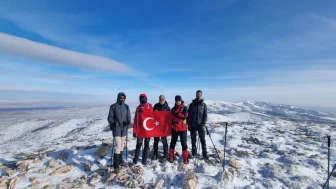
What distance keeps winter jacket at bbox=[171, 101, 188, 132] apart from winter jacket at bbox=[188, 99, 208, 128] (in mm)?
556

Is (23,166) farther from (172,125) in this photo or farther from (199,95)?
(199,95)

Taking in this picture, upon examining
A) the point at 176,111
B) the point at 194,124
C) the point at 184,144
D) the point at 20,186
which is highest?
the point at 176,111

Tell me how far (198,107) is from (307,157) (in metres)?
6.68

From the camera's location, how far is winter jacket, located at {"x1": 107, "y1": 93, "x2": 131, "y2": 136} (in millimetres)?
8117

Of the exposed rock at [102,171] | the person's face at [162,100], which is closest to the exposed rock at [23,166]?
the exposed rock at [102,171]

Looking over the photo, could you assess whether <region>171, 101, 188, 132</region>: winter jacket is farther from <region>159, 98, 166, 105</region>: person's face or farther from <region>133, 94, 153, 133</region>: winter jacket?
<region>133, 94, 153, 133</region>: winter jacket

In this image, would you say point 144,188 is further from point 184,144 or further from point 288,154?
point 288,154

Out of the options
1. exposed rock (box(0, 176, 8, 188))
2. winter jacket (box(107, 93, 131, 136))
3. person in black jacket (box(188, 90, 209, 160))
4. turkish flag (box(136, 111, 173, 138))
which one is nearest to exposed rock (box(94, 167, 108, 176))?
winter jacket (box(107, 93, 131, 136))

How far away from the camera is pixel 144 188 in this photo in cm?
671

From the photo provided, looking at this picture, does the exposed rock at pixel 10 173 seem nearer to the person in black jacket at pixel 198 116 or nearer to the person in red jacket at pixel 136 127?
the person in red jacket at pixel 136 127

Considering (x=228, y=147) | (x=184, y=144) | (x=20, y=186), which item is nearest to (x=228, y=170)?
(x=184, y=144)

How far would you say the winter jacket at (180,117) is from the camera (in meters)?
8.45

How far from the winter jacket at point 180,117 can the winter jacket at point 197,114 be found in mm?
556

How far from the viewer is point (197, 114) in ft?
29.2
